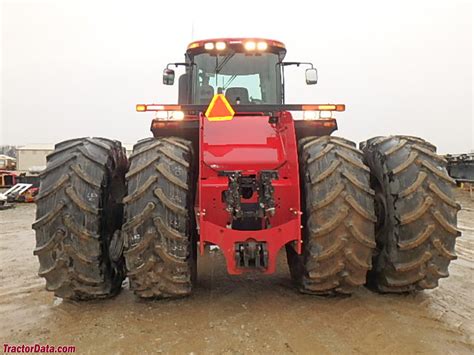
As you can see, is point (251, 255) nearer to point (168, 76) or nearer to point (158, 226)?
point (158, 226)

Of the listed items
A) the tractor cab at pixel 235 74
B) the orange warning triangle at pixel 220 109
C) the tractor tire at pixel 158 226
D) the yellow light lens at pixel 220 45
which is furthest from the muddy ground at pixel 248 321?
the yellow light lens at pixel 220 45

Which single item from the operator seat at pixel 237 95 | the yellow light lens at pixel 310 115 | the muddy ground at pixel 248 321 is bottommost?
the muddy ground at pixel 248 321

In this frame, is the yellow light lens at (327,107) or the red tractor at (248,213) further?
the yellow light lens at (327,107)

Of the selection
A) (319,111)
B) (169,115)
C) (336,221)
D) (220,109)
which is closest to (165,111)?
(169,115)

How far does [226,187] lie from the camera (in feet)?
10.2

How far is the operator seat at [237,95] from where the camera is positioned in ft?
16.0

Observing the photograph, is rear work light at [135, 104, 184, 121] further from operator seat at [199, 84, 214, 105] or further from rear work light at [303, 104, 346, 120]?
operator seat at [199, 84, 214, 105]

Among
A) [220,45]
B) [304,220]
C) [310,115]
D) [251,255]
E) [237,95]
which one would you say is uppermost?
[220,45]

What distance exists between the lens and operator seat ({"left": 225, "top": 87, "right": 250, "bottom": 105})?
4.89m

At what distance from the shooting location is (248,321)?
3064 mm

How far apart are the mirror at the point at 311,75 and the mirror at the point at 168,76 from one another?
6.00ft

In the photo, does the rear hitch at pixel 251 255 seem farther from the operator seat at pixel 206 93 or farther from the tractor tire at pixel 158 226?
the operator seat at pixel 206 93

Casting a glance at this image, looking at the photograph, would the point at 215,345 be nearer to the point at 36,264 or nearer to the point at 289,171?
the point at 289,171

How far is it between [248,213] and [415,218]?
1256 mm
